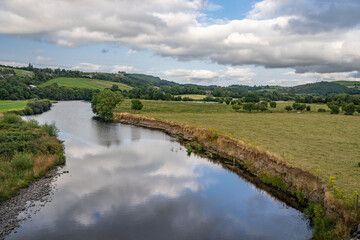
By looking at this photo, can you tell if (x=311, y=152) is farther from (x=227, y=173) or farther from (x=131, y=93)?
(x=131, y=93)

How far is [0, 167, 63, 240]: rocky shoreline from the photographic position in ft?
50.8

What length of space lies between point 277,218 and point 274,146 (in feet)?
46.0

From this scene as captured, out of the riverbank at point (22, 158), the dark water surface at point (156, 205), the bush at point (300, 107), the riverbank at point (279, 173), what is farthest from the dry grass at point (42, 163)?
the bush at point (300, 107)

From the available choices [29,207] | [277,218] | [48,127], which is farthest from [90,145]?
[277,218]

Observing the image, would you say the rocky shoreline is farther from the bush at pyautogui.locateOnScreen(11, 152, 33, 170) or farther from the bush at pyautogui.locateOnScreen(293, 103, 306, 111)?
the bush at pyautogui.locateOnScreen(293, 103, 306, 111)

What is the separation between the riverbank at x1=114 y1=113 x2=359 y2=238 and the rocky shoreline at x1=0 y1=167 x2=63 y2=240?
Result: 746 inches

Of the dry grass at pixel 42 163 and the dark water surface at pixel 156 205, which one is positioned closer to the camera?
the dark water surface at pixel 156 205

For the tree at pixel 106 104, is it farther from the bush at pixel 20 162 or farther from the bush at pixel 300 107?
the bush at pixel 300 107

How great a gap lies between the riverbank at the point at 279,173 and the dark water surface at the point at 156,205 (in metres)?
1.74

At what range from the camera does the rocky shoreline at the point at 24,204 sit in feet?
50.8

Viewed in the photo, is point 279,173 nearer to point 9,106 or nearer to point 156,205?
point 156,205

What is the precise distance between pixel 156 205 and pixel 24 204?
32.0 feet

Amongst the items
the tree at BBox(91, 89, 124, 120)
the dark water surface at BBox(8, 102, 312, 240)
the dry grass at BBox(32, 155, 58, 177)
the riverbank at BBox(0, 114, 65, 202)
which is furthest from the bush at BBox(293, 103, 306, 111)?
the dry grass at BBox(32, 155, 58, 177)

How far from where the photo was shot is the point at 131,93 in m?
Answer: 145
